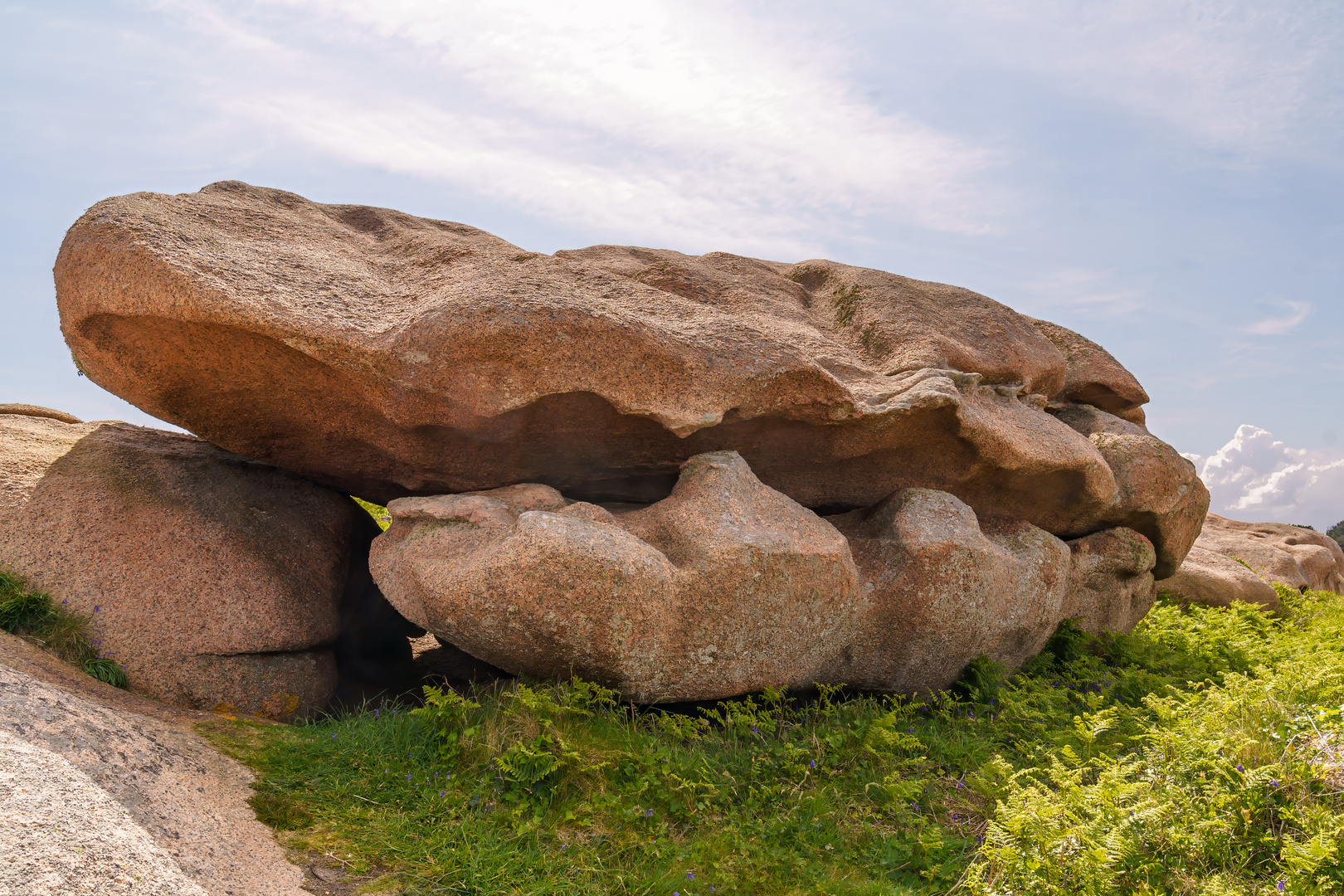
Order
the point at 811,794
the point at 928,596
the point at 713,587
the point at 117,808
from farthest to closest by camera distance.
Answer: the point at 928,596
the point at 713,587
the point at 811,794
the point at 117,808

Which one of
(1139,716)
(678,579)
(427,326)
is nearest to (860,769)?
(678,579)

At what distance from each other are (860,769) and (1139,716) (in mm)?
3166

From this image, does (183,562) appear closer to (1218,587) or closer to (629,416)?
(629,416)

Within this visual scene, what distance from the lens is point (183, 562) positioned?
25.6 feet

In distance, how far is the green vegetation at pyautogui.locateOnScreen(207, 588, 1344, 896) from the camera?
490 centimetres

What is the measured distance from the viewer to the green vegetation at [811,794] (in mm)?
4902

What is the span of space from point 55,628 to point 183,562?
3.47 ft

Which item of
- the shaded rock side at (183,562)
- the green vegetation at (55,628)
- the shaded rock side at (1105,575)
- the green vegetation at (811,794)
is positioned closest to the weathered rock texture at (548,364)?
the shaded rock side at (1105,575)

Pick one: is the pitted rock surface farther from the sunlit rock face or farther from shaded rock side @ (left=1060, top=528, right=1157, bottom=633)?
shaded rock side @ (left=1060, top=528, right=1157, bottom=633)

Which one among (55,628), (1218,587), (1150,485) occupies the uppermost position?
(1150,485)

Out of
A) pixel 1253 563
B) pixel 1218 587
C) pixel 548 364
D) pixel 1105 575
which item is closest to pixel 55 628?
pixel 548 364

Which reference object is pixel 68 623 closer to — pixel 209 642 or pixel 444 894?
pixel 209 642

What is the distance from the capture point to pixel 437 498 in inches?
291

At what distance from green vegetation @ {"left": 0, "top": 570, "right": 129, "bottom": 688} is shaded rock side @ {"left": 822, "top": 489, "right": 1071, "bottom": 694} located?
627 cm
